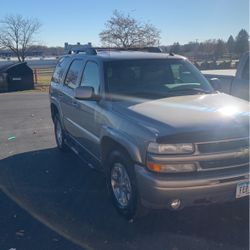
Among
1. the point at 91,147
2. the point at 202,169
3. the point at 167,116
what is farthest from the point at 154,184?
the point at 91,147

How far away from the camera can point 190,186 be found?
11.2 feet

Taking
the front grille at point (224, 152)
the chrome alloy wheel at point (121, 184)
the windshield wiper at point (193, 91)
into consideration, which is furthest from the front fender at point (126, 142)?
the windshield wiper at point (193, 91)

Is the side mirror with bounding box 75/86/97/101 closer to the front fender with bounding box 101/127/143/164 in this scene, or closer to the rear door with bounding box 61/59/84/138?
the front fender with bounding box 101/127/143/164

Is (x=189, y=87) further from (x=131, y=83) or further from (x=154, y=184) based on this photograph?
(x=154, y=184)

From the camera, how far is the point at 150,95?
4.59 metres

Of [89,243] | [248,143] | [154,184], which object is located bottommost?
[89,243]

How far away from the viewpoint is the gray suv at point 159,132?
136 inches

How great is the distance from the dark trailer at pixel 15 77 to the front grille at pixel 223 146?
1948 centimetres

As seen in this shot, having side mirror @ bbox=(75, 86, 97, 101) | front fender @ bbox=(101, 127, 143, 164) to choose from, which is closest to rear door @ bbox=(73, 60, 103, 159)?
side mirror @ bbox=(75, 86, 97, 101)

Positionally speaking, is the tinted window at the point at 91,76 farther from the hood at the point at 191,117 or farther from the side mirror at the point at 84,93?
the hood at the point at 191,117

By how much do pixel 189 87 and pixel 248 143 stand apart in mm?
1504

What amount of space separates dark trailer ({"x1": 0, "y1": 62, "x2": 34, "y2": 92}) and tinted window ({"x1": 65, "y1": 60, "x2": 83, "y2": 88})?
16111mm

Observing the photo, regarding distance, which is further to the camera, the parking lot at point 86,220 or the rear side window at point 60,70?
the rear side window at point 60,70

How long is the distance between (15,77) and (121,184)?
19055mm
